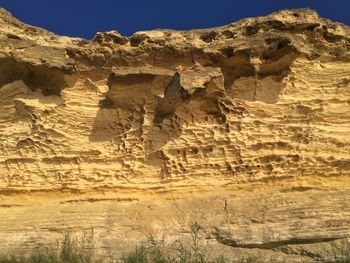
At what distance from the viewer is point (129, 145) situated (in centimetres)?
905

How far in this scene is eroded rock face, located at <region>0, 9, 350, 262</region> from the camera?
8.00 meters

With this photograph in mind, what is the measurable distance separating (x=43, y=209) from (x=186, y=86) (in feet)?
10.7

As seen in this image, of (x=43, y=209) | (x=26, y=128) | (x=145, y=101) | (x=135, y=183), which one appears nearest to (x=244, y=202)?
(x=135, y=183)

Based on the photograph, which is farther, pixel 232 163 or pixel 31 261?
pixel 232 163

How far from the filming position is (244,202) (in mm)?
8164

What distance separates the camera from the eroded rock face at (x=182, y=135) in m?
8.00

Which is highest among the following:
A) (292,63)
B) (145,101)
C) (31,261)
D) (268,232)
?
(292,63)

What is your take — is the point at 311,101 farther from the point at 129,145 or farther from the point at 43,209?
the point at 43,209

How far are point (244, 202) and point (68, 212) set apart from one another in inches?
116

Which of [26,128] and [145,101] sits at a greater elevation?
[145,101]

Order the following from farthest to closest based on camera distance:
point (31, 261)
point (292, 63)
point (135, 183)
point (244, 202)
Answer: point (292, 63) → point (135, 183) → point (244, 202) → point (31, 261)

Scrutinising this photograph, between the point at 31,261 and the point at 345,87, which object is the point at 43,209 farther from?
the point at 345,87

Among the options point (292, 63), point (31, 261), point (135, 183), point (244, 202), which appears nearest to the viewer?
point (31, 261)

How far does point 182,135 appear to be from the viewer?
29.2ft
